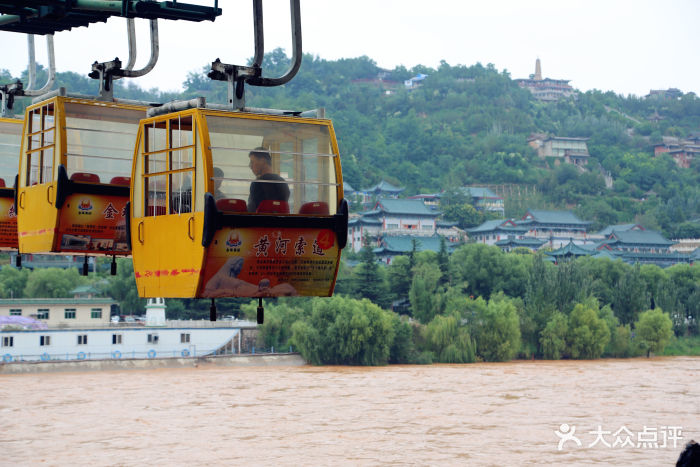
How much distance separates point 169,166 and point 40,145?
78.9 inches

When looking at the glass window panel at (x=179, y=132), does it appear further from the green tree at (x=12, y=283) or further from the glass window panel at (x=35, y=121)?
the green tree at (x=12, y=283)

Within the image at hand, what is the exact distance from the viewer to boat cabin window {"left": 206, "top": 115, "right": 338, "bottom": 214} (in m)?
6.57

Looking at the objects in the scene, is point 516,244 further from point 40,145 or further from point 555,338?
point 40,145

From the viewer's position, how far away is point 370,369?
50.3 m

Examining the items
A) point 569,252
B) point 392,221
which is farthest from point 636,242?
point 392,221

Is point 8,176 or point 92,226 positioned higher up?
point 8,176

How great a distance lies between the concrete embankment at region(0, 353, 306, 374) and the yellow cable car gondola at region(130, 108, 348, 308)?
152 ft

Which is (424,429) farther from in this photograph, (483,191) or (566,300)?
(483,191)

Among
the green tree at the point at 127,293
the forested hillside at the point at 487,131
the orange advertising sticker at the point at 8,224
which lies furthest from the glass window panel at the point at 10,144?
the forested hillside at the point at 487,131

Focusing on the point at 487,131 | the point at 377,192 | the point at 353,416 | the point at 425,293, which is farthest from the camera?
the point at 487,131

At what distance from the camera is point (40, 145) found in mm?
8367

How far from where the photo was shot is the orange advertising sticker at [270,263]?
6582 millimetres

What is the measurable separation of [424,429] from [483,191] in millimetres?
82808

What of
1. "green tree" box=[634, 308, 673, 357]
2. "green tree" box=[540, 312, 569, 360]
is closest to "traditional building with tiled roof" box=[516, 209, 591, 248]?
"green tree" box=[634, 308, 673, 357]
